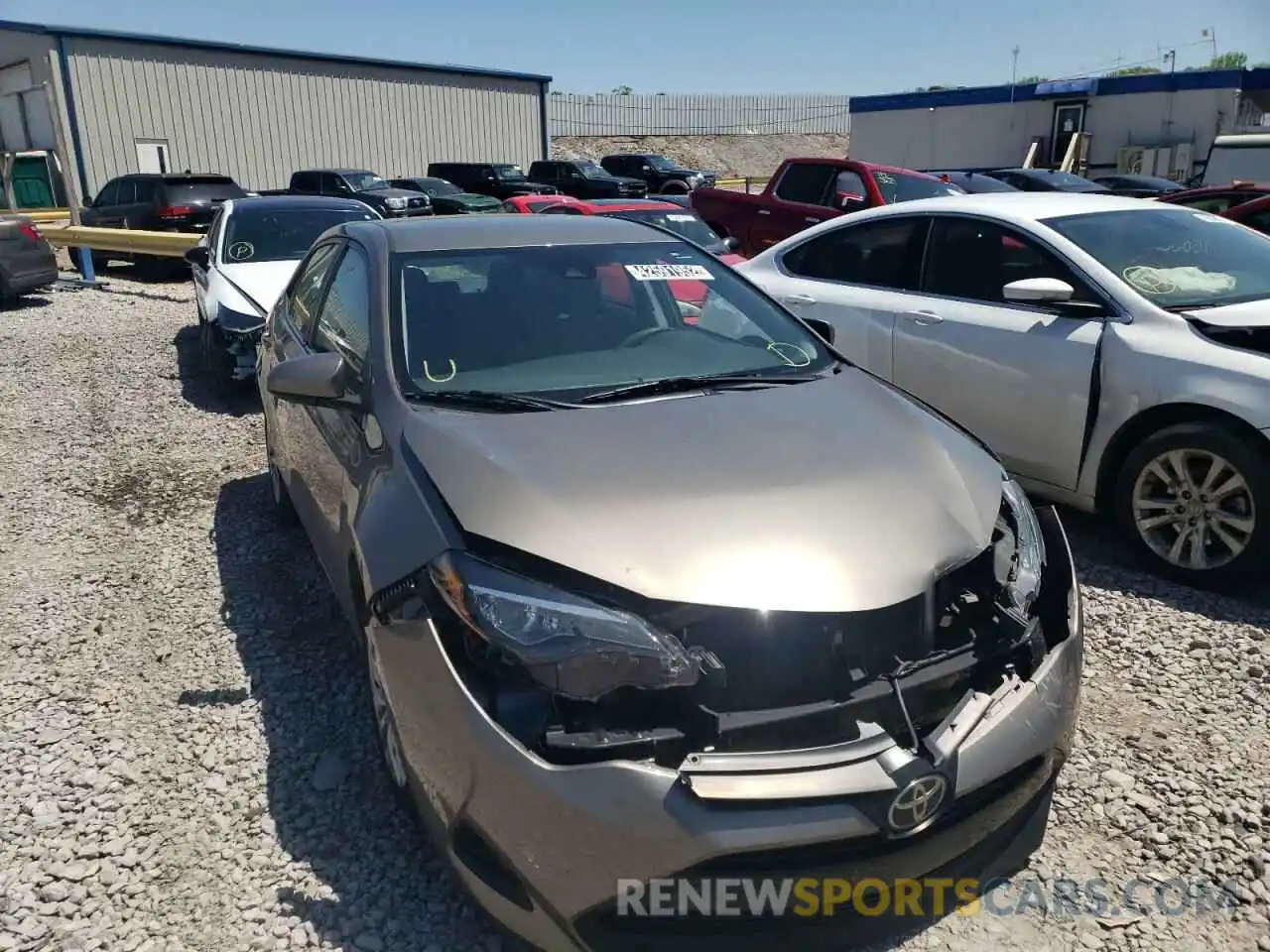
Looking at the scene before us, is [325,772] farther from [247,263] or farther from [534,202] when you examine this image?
[534,202]

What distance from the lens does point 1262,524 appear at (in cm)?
377

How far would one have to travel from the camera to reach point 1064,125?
29.1 m

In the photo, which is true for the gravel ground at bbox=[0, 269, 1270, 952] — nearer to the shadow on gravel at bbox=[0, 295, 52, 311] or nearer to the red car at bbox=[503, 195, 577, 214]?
the shadow on gravel at bbox=[0, 295, 52, 311]

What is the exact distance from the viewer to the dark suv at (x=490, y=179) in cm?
2545

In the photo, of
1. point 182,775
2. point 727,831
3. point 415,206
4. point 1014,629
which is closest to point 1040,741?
point 1014,629

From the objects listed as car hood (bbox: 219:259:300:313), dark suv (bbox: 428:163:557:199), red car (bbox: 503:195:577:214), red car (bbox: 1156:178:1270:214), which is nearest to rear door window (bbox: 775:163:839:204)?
red car (bbox: 503:195:577:214)

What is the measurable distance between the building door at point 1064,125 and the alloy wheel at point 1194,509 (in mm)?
28252

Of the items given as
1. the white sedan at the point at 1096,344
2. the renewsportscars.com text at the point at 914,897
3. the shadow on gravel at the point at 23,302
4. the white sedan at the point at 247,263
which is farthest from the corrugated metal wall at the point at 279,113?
the renewsportscars.com text at the point at 914,897

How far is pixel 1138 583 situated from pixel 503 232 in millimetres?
3046

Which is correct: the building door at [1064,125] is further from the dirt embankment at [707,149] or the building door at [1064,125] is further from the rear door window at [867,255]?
the rear door window at [867,255]

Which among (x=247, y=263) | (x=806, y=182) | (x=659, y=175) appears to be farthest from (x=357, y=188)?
(x=247, y=263)

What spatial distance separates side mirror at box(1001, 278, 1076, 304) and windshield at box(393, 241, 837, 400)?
52.8 inches

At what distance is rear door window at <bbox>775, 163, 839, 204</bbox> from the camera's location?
1205 centimetres

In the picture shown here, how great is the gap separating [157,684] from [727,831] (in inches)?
102
